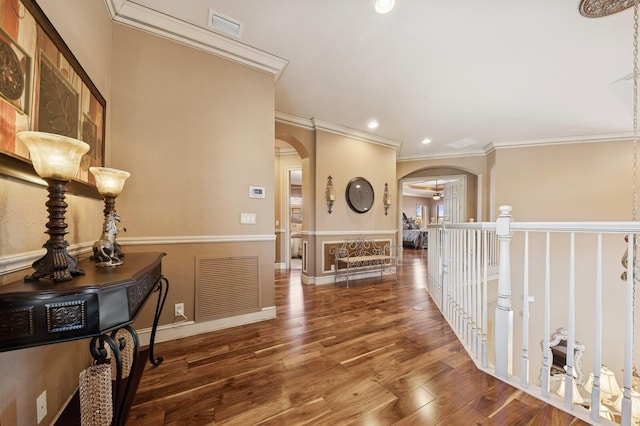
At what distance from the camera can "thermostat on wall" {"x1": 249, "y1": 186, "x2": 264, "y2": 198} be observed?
8.52ft

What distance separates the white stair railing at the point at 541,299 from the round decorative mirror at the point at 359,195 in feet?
4.51

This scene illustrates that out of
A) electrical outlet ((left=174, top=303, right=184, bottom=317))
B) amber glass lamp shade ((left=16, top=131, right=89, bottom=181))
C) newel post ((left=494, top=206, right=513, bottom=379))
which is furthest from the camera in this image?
electrical outlet ((left=174, top=303, right=184, bottom=317))

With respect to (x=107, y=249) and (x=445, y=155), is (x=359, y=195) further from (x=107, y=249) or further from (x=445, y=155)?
(x=107, y=249)

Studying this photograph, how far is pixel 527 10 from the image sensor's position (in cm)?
202

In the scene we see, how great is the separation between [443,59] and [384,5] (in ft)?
3.59

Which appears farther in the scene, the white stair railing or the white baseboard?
the white baseboard

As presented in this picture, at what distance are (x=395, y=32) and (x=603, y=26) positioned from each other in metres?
1.89

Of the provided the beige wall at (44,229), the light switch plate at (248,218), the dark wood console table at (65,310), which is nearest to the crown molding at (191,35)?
the beige wall at (44,229)

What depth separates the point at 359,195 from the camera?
15.4ft

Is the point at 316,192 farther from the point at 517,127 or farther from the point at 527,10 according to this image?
the point at 517,127

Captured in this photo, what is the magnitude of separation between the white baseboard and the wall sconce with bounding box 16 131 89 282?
1480 mm

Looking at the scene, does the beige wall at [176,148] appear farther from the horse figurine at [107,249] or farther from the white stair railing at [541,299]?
the white stair railing at [541,299]

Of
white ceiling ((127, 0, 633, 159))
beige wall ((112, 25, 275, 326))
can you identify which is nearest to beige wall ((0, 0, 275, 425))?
beige wall ((112, 25, 275, 326))

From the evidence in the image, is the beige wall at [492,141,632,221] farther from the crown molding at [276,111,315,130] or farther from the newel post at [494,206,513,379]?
the newel post at [494,206,513,379]
